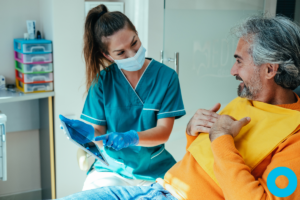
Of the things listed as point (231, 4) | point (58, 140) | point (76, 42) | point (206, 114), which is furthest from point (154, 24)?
point (206, 114)

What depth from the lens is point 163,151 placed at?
5.10 feet

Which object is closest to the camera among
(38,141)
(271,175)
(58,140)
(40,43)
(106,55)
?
(271,175)

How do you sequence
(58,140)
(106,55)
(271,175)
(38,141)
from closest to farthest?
(271,175) → (106,55) → (58,140) → (38,141)

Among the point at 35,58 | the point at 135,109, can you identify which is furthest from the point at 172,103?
the point at 35,58

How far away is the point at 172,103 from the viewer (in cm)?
151

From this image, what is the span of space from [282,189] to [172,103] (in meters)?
0.70

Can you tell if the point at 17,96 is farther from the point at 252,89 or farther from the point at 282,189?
the point at 282,189

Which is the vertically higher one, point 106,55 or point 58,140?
point 106,55

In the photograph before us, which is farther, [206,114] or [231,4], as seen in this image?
[231,4]

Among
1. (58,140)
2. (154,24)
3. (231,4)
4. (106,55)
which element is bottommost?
(58,140)

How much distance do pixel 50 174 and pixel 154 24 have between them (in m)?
1.36

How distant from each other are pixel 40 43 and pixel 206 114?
4.54 feet

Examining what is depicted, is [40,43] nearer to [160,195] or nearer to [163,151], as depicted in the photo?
[163,151]

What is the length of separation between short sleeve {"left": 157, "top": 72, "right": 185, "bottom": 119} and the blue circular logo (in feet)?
2.05
